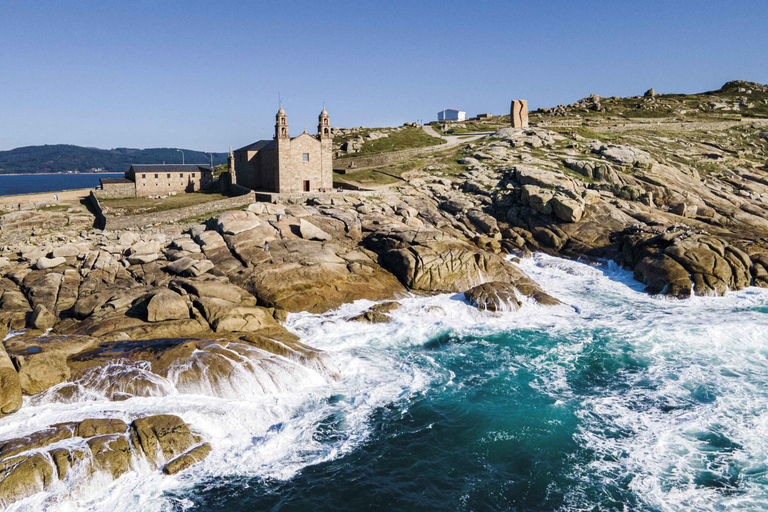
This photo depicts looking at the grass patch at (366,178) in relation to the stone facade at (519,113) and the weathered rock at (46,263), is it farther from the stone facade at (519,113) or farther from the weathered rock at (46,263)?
the weathered rock at (46,263)

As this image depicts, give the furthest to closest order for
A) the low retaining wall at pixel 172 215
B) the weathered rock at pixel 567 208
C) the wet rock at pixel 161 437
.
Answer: the weathered rock at pixel 567 208
the low retaining wall at pixel 172 215
the wet rock at pixel 161 437

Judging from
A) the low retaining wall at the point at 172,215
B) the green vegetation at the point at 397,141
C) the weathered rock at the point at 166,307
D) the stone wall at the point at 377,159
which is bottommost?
the weathered rock at the point at 166,307

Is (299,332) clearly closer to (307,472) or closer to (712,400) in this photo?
(307,472)

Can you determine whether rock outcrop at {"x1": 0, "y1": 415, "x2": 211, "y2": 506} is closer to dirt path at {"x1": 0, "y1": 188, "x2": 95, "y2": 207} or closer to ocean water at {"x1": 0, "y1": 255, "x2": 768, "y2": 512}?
ocean water at {"x1": 0, "y1": 255, "x2": 768, "y2": 512}

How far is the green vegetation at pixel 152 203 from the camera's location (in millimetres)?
52397

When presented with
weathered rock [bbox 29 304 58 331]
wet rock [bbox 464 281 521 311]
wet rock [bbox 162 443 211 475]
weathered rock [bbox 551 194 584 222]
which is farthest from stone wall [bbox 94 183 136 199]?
weathered rock [bbox 551 194 584 222]

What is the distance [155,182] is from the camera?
63375mm

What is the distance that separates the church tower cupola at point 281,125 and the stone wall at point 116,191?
20.2m

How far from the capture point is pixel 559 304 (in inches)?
1495

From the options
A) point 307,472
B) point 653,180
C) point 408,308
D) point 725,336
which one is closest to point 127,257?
point 408,308

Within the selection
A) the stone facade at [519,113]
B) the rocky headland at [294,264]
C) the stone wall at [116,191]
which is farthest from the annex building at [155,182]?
the stone facade at [519,113]

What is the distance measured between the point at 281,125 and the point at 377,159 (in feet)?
85.6

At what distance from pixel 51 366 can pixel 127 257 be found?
17.9 m

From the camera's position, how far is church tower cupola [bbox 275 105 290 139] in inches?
2212
